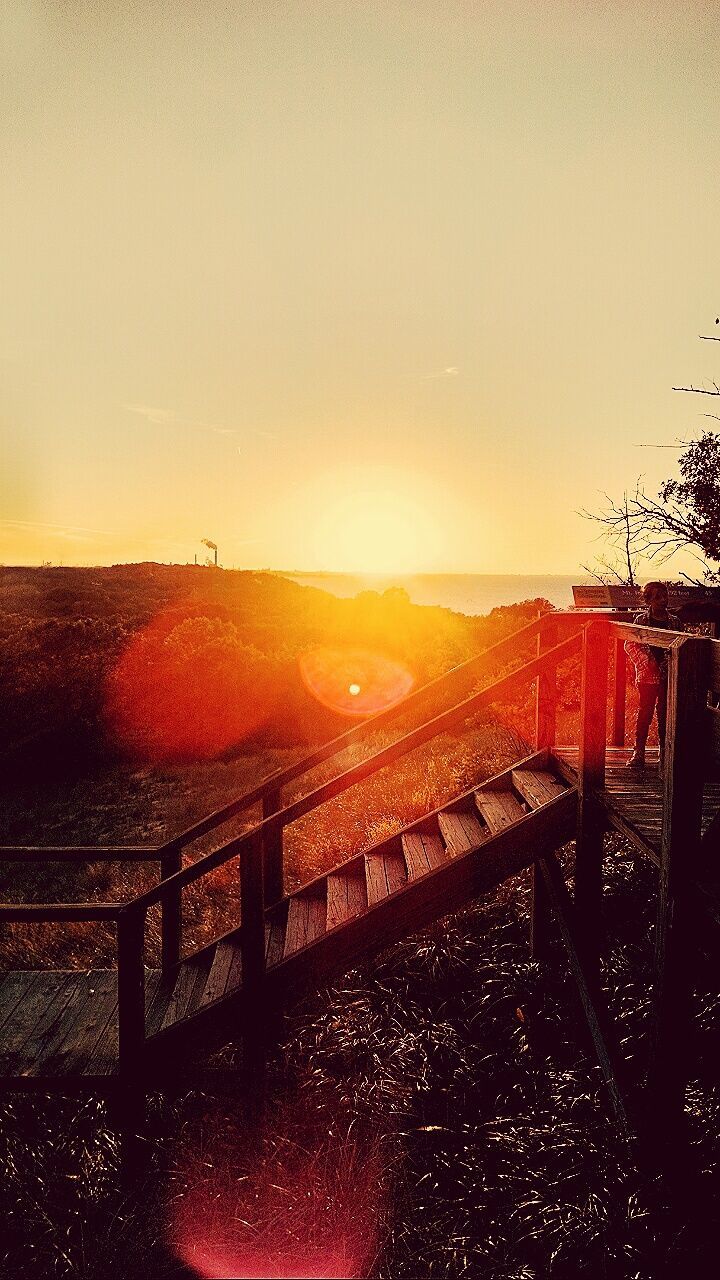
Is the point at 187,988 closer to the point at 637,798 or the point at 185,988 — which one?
the point at 185,988

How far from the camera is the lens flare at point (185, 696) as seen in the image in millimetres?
20797

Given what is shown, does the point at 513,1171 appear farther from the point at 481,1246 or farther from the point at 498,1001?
the point at 498,1001

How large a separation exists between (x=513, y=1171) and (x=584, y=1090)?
1045mm

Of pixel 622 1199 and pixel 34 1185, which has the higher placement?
pixel 622 1199

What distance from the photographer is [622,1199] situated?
177 inches

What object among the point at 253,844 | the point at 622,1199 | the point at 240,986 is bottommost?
the point at 622,1199

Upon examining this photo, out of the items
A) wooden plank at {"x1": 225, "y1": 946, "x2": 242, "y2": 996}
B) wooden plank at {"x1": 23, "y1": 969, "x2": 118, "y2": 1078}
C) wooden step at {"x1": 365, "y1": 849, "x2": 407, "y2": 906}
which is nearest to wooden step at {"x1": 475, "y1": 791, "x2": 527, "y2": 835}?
wooden step at {"x1": 365, "y1": 849, "x2": 407, "y2": 906}

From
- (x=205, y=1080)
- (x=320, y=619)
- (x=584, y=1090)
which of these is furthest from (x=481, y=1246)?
(x=320, y=619)

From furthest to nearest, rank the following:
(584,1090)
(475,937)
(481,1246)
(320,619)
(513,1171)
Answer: (320,619)
(475,937)
(584,1090)
(513,1171)
(481,1246)

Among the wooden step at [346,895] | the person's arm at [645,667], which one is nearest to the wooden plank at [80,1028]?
the wooden step at [346,895]

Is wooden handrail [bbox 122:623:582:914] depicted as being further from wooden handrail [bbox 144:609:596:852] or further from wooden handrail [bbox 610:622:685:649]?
wooden handrail [bbox 610:622:685:649]

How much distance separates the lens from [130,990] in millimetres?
4957

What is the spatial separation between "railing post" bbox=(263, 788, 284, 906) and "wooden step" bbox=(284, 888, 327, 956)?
7.7 inches

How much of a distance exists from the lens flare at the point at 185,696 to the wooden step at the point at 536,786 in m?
14.2
